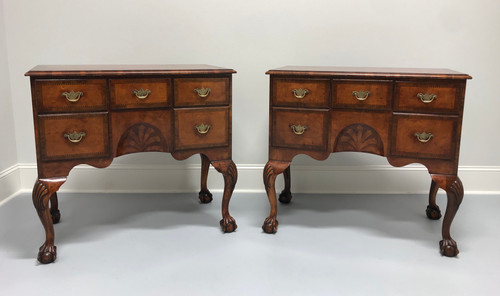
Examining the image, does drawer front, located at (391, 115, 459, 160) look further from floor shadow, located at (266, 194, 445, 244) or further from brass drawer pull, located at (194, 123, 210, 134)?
brass drawer pull, located at (194, 123, 210, 134)

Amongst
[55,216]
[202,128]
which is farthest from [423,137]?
[55,216]

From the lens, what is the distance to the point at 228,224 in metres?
2.69

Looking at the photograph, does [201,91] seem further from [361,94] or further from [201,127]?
[361,94]

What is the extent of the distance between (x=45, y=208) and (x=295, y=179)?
1.81 meters

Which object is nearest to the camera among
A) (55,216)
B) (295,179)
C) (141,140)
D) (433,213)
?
(141,140)

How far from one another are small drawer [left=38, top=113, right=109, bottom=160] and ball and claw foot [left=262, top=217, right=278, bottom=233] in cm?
100

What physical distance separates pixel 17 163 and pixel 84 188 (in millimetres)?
539

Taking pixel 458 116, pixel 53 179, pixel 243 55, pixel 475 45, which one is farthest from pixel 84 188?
pixel 475 45

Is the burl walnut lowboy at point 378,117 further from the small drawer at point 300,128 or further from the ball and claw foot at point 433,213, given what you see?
the ball and claw foot at point 433,213

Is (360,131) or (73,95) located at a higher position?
(73,95)

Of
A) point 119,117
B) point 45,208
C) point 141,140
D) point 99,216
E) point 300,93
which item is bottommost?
point 99,216

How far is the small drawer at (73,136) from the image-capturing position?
2273 mm

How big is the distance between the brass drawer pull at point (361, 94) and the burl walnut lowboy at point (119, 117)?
72 centimetres

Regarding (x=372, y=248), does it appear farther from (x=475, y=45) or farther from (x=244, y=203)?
(x=475, y=45)
